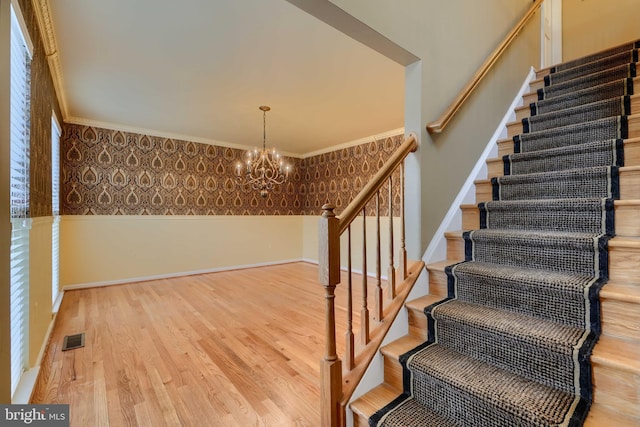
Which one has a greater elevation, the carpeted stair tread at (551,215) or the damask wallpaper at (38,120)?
the damask wallpaper at (38,120)

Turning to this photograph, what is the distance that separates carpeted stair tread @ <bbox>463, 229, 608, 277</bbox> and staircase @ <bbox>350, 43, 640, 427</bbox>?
52 millimetres

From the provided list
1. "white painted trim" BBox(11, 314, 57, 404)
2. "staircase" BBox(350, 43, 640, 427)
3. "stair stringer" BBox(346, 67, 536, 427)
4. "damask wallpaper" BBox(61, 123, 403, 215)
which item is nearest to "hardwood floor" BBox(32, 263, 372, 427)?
"white painted trim" BBox(11, 314, 57, 404)

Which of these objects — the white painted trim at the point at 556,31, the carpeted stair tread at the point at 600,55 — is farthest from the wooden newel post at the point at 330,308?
the white painted trim at the point at 556,31

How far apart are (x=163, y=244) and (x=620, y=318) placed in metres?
5.42

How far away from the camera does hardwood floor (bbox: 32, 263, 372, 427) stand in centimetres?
165

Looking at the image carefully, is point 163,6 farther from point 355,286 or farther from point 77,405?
point 355,286

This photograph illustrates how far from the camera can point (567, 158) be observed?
189 cm

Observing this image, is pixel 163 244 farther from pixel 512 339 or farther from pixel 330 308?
pixel 512 339

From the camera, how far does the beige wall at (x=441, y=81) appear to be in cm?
168

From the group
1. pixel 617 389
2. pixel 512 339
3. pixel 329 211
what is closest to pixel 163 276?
pixel 329 211

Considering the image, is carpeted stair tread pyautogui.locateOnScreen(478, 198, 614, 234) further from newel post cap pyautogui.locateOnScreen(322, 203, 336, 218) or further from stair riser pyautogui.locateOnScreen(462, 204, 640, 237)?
newel post cap pyautogui.locateOnScreen(322, 203, 336, 218)

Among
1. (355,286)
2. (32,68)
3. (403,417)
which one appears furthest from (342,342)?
(32,68)

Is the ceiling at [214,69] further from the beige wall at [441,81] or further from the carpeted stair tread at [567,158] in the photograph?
the carpeted stair tread at [567,158]

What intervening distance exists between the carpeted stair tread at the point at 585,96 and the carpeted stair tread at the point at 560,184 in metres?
0.95
